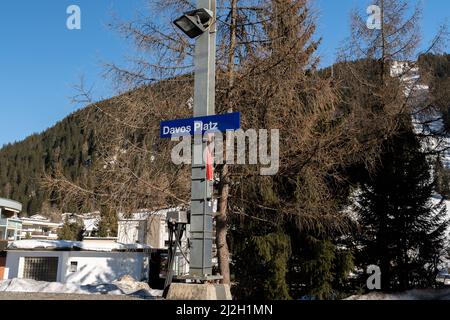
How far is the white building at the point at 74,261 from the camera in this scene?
1218 inches

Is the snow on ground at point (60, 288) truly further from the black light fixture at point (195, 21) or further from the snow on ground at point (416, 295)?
the black light fixture at point (195, 21)

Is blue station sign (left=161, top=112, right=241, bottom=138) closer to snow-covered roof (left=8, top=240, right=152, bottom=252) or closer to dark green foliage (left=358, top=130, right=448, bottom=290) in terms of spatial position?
dark green foliage (left=358, top=130, right=448, bottom=290)

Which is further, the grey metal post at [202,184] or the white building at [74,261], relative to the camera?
the white building at [74,261]

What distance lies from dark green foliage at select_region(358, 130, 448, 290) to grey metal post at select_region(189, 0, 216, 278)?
38.7 feet

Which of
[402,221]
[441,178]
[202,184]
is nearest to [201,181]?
[202,184]

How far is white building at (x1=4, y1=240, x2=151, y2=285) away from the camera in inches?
1218

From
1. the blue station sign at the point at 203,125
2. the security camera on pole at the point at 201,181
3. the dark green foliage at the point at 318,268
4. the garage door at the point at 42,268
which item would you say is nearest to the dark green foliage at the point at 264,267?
the dark green foliage at the point at 318,268

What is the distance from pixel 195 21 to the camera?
7.04 metres

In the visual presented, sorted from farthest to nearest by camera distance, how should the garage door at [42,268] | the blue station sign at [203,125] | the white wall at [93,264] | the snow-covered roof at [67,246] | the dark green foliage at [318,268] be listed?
the garage door at [42,268]
the snow-covered roof at [67,246]
the white wall at [93,264]
the dark green foliage at [318,268]
the blue station sign at [203,125]

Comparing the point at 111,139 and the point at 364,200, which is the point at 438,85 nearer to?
the point at 364,200

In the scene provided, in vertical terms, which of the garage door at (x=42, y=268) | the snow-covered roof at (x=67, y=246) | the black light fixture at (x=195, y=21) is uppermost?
the black light fixture at (x=195, y=21)

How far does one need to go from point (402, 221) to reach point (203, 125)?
1321 cm

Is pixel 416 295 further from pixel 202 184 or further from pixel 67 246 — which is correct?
pixel 67 246
